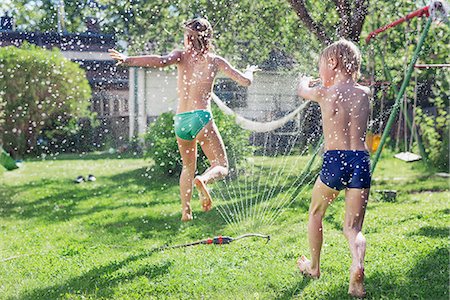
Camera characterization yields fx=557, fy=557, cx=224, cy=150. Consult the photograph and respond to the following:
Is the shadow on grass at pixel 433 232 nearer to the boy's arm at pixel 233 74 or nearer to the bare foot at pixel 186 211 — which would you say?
the bare foot at pixel 186 211

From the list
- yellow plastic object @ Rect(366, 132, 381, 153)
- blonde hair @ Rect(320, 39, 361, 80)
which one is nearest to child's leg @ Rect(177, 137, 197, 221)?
blonde hair @ Rect(320, 39, 361, 80)

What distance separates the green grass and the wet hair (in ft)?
4.30

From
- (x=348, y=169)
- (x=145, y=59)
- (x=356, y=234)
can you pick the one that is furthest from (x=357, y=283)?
(x=145, y=59)

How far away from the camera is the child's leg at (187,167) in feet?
10.9

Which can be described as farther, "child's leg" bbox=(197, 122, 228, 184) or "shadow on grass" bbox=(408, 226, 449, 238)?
"shadow on grass" bbox=(408, 226, 449, 238)

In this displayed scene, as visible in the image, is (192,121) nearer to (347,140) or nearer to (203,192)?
(203,192)

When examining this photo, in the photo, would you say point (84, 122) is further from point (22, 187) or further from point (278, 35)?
point (278, 35)

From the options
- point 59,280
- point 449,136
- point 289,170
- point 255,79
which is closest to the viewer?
point 59,280

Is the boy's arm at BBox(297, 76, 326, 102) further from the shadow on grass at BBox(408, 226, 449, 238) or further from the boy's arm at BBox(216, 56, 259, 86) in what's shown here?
the shadow on grass at BBox(408, 226, 449, 238)

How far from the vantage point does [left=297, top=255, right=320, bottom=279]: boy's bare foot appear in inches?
122

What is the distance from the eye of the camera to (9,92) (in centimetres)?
709

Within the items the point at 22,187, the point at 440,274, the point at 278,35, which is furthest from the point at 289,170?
the point at 440,274

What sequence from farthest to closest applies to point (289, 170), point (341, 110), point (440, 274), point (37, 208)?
point (289, 170), point (37, 208), point (440, 274), point (341, 110)

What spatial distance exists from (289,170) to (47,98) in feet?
10.6
